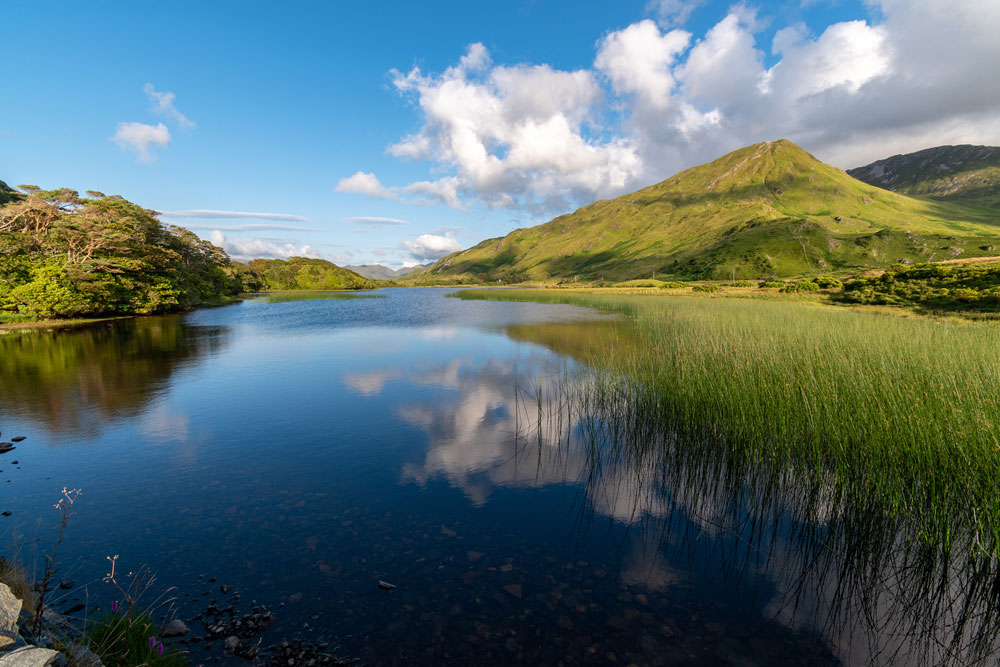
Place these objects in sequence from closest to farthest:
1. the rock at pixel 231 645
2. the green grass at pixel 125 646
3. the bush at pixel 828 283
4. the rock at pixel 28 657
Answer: the rock at pixel 28 657 < the green grass at pixel 125 646 < the rock at pixel 231 645 < the bush at pixel 828 283

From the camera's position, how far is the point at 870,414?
7688 mm

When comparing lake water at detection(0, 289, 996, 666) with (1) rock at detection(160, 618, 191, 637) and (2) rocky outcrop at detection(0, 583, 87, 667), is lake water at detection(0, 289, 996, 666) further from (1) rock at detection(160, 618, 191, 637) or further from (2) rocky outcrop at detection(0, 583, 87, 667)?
(2) rocky outcrop at detection(0, 583, 87, 667)

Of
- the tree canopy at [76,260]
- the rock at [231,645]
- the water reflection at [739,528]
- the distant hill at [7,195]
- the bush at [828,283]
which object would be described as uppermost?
the distant hill at [7,195]

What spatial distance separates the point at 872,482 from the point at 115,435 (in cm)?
1785

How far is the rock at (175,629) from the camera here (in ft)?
15.8

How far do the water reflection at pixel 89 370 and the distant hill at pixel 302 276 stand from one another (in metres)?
131

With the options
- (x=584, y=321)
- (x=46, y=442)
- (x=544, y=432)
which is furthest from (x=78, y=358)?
(x=584, y=321)

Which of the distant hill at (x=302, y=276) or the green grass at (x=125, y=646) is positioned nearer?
the green grass at (x=125, y=646)

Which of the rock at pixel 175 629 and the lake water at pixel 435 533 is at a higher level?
the rock at pixel 175 629

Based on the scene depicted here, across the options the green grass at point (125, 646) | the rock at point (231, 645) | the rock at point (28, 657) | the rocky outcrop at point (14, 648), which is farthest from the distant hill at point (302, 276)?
the rock at point (28, 657)

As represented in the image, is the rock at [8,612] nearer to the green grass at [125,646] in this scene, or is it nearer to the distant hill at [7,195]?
the green grass at [125,646]

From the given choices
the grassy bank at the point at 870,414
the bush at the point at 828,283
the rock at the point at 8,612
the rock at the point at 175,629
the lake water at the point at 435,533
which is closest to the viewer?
the rock at the point at 8,612

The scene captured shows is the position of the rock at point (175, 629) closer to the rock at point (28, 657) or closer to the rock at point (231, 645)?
the rock at point (231, 645)

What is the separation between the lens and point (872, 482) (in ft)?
21.9
